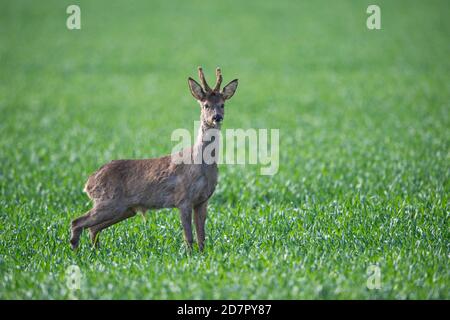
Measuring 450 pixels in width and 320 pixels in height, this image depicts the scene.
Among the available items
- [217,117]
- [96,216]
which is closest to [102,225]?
[96,216]

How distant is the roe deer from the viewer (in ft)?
27.5

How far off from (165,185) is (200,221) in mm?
656

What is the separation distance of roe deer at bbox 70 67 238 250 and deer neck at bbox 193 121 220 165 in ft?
0.04

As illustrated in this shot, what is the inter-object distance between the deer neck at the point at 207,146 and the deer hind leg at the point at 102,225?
1.15m

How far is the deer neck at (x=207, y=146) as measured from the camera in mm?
8469

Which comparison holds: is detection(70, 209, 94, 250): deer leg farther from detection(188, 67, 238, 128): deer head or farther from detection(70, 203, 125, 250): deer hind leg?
detection(188, 67, 238, 128): deer head

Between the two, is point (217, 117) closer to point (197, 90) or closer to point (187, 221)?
point (197, 90)

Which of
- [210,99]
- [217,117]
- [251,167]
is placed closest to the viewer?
[217,117]

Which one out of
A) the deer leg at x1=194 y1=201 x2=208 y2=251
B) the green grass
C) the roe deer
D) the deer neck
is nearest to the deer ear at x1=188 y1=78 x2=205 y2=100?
the roe deer

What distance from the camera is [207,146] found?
850cm

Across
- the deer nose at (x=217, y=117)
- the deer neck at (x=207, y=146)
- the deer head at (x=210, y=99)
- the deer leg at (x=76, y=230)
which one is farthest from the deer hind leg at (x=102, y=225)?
the deer nose at (x=217, y=117)

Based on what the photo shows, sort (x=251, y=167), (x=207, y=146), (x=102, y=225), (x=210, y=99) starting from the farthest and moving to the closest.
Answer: (x=251, y=167), (x=102, y=225), (x=207, y=146), (x=210, y=99)

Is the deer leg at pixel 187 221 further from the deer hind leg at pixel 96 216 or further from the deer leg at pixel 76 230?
the deer leg at pixel 76 230
